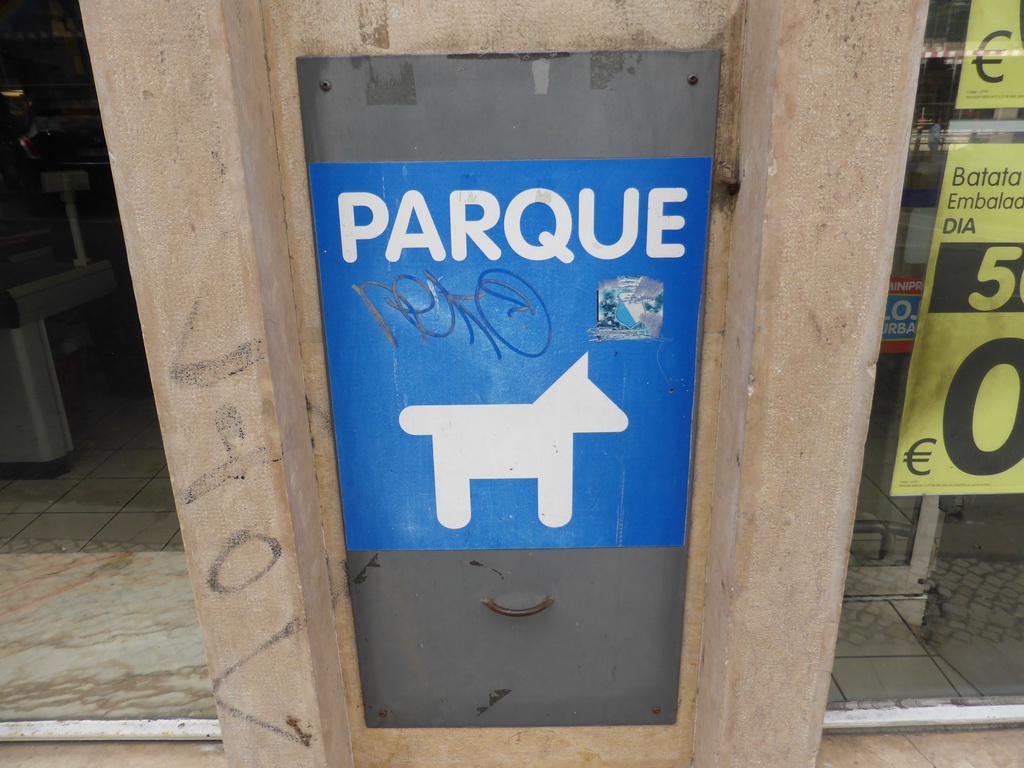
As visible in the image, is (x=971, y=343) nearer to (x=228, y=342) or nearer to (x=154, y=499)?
(x=228, y=342)

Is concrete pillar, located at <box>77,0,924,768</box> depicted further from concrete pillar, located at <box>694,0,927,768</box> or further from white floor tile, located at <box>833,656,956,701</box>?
white floor tile, located at <box>833,656,956,701</box>

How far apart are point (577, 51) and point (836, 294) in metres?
0.82

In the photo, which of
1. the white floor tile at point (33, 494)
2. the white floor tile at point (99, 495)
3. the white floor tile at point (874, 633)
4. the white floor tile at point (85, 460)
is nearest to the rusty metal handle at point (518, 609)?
the white floor tile at point (874, 633)

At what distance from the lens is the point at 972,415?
6.59 feet

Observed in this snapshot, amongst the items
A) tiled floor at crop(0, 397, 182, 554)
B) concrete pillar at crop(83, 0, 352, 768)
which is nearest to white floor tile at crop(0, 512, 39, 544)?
tiled floor at crop(0, 397, 182, 554)

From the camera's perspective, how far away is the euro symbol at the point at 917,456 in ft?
6.65

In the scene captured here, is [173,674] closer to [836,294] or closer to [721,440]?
[721,440]

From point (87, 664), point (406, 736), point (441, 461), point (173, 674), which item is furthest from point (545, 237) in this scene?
point (87, 664)

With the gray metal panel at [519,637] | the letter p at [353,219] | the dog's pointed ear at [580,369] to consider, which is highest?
the letter p at [353,219]

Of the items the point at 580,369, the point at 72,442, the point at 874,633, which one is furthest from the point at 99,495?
the point at 874,633

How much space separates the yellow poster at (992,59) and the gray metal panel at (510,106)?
83cm

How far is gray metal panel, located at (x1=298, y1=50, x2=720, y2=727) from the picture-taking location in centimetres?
159

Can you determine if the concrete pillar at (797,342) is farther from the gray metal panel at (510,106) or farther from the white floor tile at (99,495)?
the white floor tile at (99,495)

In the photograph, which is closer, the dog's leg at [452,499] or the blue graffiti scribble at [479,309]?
the blue graffiti scribble at [479,309]
